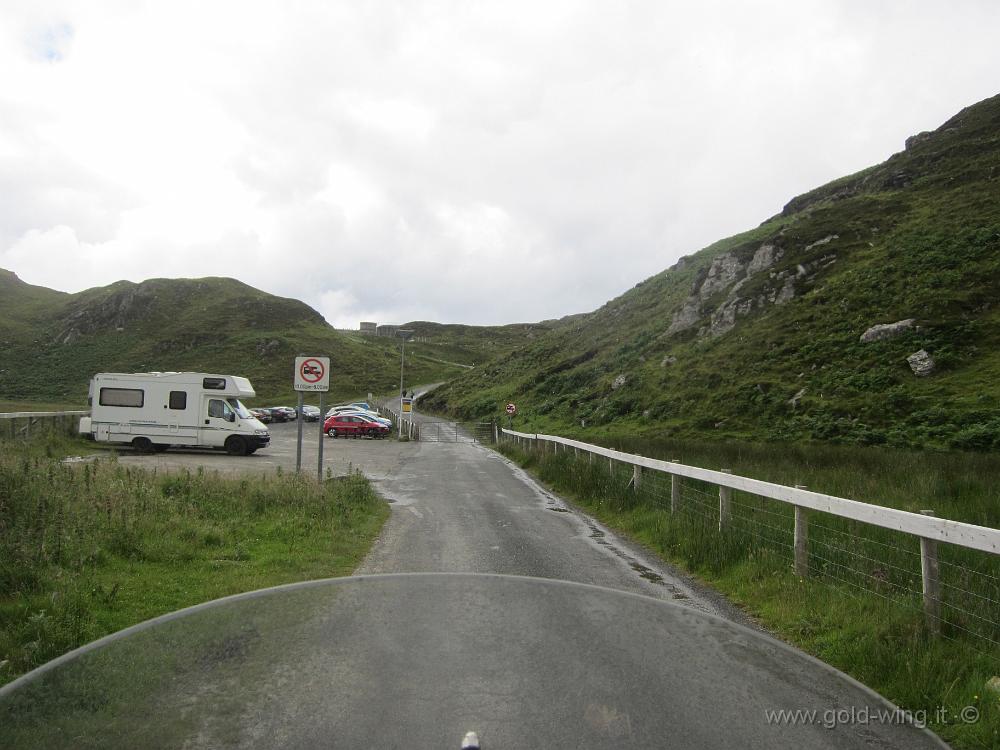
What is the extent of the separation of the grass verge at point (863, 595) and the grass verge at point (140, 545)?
13.6ft

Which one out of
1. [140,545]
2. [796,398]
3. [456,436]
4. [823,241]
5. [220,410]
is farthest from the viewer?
[823,241]

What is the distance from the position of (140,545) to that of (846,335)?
111ft

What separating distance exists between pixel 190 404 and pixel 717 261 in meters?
44.2

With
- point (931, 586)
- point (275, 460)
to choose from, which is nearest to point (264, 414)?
point (275, 460)

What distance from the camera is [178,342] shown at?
103m

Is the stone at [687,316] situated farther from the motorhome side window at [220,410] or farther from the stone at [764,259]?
the motorhome side window at [220,410]

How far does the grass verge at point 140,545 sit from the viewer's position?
501 centimetres

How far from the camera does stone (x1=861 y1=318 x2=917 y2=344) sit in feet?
102

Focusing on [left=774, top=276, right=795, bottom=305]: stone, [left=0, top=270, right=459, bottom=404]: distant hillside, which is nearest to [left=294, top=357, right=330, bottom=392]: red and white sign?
[left=774, top=276, right=795, bottom=305]: stone

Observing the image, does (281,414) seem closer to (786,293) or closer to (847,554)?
(786,293)

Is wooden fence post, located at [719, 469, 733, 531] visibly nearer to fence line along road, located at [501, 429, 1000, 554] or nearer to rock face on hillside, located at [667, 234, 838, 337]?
fence line along road, located at [501, 429, 1000, 554]

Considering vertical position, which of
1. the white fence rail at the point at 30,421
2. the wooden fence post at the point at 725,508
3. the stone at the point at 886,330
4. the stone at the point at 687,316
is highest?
the stone at the point at 687,316

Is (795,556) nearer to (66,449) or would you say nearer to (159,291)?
(66,449)

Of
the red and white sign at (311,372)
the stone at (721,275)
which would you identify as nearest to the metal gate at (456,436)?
the stone at (721,275)
